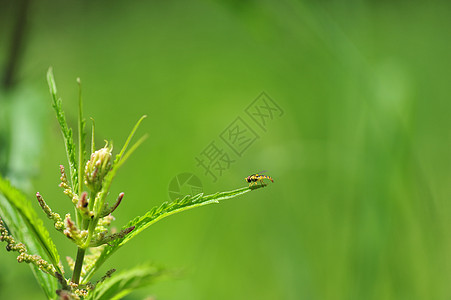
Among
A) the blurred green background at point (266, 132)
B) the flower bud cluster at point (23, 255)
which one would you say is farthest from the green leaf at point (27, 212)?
the blurred green background at point (266, 132)

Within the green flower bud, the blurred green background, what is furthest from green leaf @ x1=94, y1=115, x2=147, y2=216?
the blurred green background

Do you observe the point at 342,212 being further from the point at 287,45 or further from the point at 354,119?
the point at 287,45

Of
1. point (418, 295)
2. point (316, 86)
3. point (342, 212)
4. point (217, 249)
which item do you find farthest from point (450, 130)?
point (418, 295)

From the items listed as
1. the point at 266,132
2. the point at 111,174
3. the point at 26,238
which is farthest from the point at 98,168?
the point at 266,132

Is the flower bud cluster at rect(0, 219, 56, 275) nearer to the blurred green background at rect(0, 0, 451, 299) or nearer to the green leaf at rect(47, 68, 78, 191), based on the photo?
the green leaf at rect(47, 68, 78, 191)

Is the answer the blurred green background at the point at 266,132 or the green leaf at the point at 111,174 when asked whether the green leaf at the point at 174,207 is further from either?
the blurred green background at the point at 266,132
